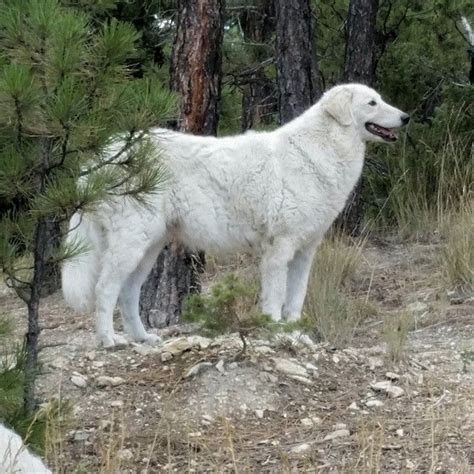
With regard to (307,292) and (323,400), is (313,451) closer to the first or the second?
(323,400)

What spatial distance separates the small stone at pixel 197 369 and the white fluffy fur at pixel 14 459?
95.1 inches

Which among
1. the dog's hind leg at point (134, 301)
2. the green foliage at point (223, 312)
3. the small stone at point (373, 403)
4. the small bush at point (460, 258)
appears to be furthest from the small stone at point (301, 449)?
the small bush at point (460, 258)

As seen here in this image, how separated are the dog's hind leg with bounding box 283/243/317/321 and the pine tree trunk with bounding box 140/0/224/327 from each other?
1320mm

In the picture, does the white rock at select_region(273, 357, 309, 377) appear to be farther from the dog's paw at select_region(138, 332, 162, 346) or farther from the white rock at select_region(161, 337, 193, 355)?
the dog's paw at select_region(138, 332, 162, 346)

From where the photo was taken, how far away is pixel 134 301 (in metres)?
7.98

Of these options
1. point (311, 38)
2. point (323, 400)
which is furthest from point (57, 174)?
point (311, 38)

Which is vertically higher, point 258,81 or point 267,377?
point 258,81

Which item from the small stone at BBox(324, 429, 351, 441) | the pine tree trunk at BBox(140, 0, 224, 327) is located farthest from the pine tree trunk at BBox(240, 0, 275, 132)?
the small stone at BBox(324, 429, 351, 441)

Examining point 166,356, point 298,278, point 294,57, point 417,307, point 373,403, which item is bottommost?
point 417,307

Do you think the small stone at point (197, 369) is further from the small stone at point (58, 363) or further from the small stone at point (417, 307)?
the small stone at point (417, 307)

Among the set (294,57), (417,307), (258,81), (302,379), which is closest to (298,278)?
(302,379)

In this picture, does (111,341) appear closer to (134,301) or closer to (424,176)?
(134,301)

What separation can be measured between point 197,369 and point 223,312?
15.9 inches

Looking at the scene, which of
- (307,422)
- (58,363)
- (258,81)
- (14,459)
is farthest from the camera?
(258,81)
